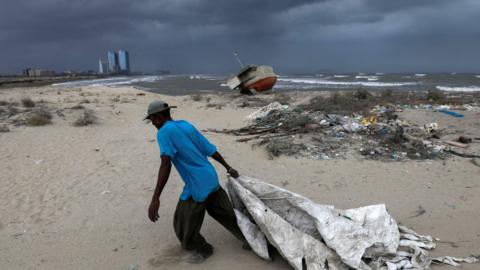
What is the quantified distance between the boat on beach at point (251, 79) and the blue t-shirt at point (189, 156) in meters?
16.5

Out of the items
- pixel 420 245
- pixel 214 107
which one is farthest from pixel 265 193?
pixel 214 107

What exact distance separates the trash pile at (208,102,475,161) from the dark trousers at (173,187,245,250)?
3.35 meters

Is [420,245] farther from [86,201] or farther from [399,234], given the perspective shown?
[86,201]

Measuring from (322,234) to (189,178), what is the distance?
119 cm

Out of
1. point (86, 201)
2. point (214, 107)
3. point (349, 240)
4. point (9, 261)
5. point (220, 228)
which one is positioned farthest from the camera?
point (214, 107)

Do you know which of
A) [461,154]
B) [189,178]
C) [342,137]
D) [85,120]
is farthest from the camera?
[85,120]

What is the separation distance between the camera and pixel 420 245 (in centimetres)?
315

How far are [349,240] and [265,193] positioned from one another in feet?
2.75

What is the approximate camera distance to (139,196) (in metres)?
4.69

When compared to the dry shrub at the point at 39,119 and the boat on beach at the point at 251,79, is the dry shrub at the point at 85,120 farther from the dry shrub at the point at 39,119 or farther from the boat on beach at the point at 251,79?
the boat on beach at the point at 251,79

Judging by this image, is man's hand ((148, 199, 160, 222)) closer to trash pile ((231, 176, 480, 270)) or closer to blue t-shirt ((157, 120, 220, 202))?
blue t-shirt ((157, 120, 220, 202))

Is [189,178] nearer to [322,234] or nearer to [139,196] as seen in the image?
[322,234]

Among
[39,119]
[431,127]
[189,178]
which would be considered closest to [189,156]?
[189,178]

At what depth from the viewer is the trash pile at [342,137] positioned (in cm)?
638
